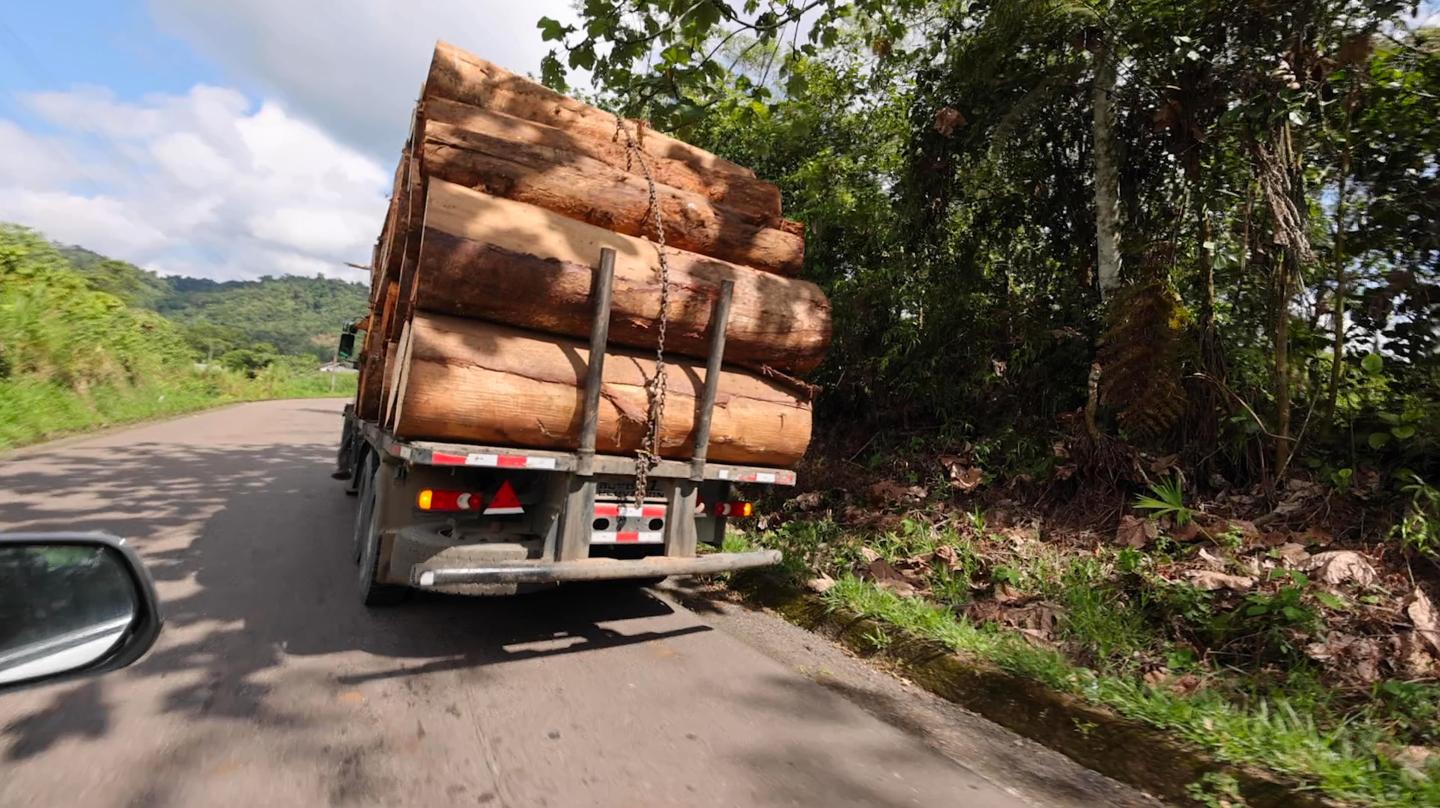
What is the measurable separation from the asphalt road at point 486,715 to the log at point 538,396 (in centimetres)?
114

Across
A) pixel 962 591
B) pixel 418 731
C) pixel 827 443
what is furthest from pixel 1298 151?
pixel 418 731

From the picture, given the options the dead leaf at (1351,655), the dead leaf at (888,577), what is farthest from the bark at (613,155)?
the dead leaf at (1351,655)

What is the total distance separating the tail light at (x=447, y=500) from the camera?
146 inches

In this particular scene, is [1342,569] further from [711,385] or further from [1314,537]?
[711,385]

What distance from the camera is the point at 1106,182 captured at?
5.68m

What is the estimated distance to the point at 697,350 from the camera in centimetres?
431

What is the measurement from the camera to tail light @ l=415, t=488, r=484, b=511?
371 centimetres

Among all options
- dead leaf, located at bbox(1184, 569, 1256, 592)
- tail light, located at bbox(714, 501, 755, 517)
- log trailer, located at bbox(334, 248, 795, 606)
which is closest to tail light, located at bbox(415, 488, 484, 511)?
log trailer, located at bbox(334, 248, 795, 606)

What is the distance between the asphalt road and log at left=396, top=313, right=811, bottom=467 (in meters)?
1.14

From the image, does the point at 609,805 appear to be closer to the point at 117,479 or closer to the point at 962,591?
the point at 962,591

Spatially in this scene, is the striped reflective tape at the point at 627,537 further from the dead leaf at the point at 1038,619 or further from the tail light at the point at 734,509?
the dead leaf at the point at 1038,619

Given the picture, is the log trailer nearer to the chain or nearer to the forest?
the chain

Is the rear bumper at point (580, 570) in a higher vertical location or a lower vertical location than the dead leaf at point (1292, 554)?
lower

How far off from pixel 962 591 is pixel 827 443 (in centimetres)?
331
